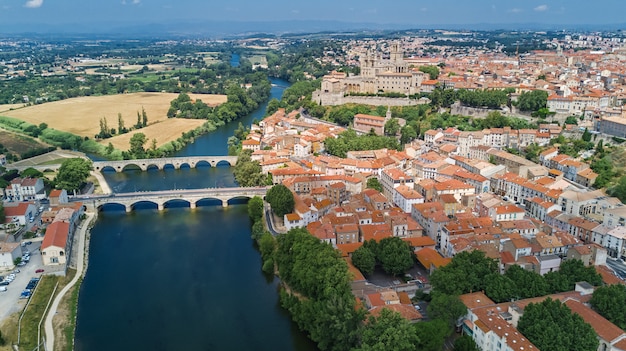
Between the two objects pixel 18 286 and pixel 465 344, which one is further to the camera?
pixel 18 286

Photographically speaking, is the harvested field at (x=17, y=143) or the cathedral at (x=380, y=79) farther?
the cathedral at (x=380, y=79)

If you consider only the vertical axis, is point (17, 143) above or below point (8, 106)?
below

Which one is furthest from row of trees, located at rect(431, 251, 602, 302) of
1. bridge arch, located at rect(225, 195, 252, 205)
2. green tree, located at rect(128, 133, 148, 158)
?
green tree, located at rect(128, 133, 148, 158)

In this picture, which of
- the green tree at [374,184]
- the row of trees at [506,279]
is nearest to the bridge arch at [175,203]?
the green tree at [374,184]

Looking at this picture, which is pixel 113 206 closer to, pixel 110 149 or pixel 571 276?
pixel 110 149

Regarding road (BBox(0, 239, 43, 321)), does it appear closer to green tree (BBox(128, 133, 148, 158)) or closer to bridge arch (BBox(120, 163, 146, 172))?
bridge arch (BBox(120, 163, 146, 172))

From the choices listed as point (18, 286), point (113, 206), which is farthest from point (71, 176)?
point (18, 286)

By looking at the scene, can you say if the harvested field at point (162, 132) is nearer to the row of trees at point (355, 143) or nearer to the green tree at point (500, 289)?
the row of trees at point (355, 143)
